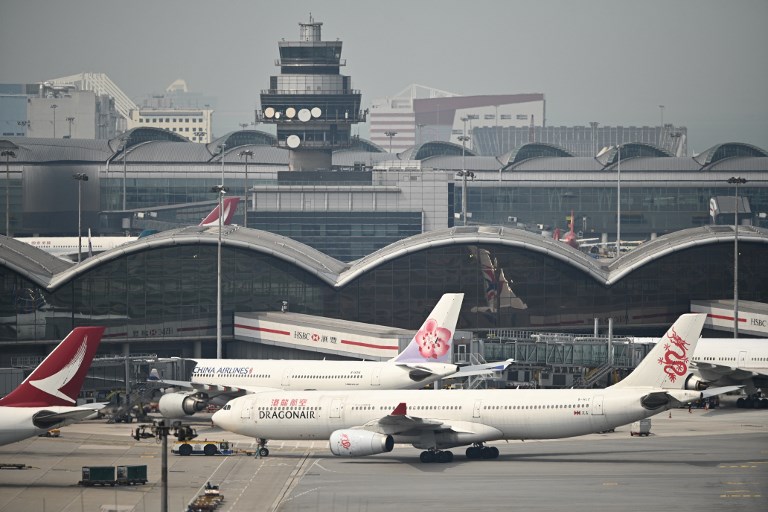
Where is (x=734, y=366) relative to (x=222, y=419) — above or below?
above

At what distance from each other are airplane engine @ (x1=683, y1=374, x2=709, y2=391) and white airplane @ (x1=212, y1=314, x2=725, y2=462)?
23592 mm

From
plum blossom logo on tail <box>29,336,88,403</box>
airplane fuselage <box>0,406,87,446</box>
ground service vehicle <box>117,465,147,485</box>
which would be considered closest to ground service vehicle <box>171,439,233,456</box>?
→ ground service vehicle <box>117,465,147,485</box>

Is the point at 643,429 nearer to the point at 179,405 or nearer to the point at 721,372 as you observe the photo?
the point at 721,372

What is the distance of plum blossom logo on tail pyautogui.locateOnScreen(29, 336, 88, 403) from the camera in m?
70.2

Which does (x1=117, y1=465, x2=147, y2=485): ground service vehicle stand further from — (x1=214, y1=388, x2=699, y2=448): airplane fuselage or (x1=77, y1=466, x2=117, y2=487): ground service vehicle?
(x1=214, y1=388, x2=699, y2=448): airplane fuselage

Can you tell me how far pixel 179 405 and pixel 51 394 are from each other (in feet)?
82.0

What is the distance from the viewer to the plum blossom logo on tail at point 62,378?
70250 mm

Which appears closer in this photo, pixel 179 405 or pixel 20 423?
pixel 20 423

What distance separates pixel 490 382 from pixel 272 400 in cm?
3067

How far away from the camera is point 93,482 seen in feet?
242

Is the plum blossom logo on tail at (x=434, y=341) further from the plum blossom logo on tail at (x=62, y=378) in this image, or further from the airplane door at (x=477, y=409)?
the plum blossom logo on tail at (x=62, y=378)

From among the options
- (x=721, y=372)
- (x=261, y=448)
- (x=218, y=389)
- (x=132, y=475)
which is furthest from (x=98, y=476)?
(x=721, y=372)

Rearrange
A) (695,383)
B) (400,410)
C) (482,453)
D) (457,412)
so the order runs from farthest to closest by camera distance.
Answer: (695,383) < (482,453) < (457,412) < (400,410)

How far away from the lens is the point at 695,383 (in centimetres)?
10456
